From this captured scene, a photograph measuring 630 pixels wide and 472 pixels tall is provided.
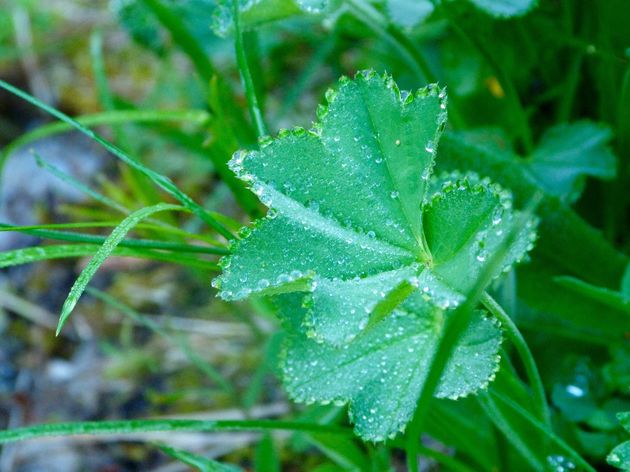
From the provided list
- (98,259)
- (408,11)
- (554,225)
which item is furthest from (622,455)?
(408,11)

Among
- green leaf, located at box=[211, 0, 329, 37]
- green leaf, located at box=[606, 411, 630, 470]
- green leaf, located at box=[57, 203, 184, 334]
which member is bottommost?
green leaf, located at box=[606, 411, 630, 470]

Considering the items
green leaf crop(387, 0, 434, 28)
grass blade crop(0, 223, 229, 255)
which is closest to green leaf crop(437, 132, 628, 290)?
green leaf crop(387, 0, 434, 28)

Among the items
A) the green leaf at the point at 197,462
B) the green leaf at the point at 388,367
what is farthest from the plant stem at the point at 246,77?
the green leaf at the point at 197,462

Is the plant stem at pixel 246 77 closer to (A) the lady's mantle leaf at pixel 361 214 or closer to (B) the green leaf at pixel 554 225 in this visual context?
(A) the lady's mantle leaf at pixel 361 214

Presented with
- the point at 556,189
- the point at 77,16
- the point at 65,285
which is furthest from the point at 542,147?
the point at 77,16

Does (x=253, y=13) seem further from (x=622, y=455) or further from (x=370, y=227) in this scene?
(x=622, y=455)

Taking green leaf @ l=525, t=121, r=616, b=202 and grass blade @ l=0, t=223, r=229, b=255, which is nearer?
grass blade @ l=0, t=223, r=229, b=255

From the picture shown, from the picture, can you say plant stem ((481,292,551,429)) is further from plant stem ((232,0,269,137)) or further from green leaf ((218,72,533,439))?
plant stem ((232,0,269,137))
